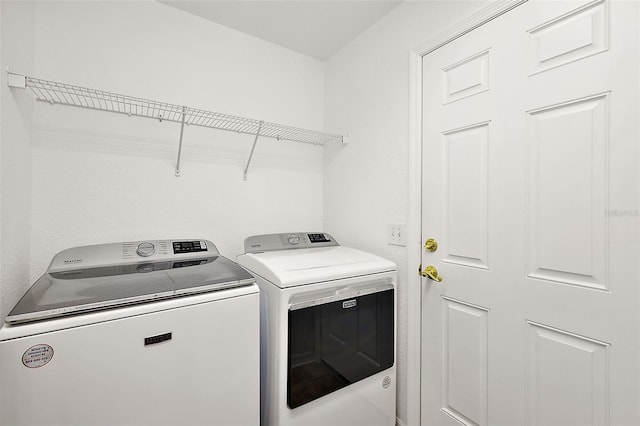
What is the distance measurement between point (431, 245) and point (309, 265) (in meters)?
0.66

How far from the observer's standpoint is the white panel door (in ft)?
3.07

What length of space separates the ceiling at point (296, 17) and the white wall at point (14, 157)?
782mm

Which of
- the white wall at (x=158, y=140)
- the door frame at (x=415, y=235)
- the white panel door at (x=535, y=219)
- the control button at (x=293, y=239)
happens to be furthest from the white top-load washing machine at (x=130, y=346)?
the white panel door at (x=535, y=219)

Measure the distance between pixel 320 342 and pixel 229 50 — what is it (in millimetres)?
1942

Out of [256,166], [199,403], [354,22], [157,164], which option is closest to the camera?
[199,403]

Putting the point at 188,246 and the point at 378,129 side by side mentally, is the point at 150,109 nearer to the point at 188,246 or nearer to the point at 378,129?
the point at 188,246

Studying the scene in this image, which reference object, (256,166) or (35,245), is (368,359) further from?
(35,245)

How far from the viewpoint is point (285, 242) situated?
1870mm

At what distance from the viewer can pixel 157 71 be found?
169 cm

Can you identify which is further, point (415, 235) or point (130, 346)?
point (415, 235)

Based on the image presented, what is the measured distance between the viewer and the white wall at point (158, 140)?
1435 mm

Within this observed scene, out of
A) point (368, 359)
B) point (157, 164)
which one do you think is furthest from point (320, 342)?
point (157, 164)

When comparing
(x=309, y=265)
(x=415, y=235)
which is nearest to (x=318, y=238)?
(x=309, y=265)

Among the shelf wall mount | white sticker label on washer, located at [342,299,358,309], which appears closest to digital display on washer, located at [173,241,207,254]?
the shelf wall mount
